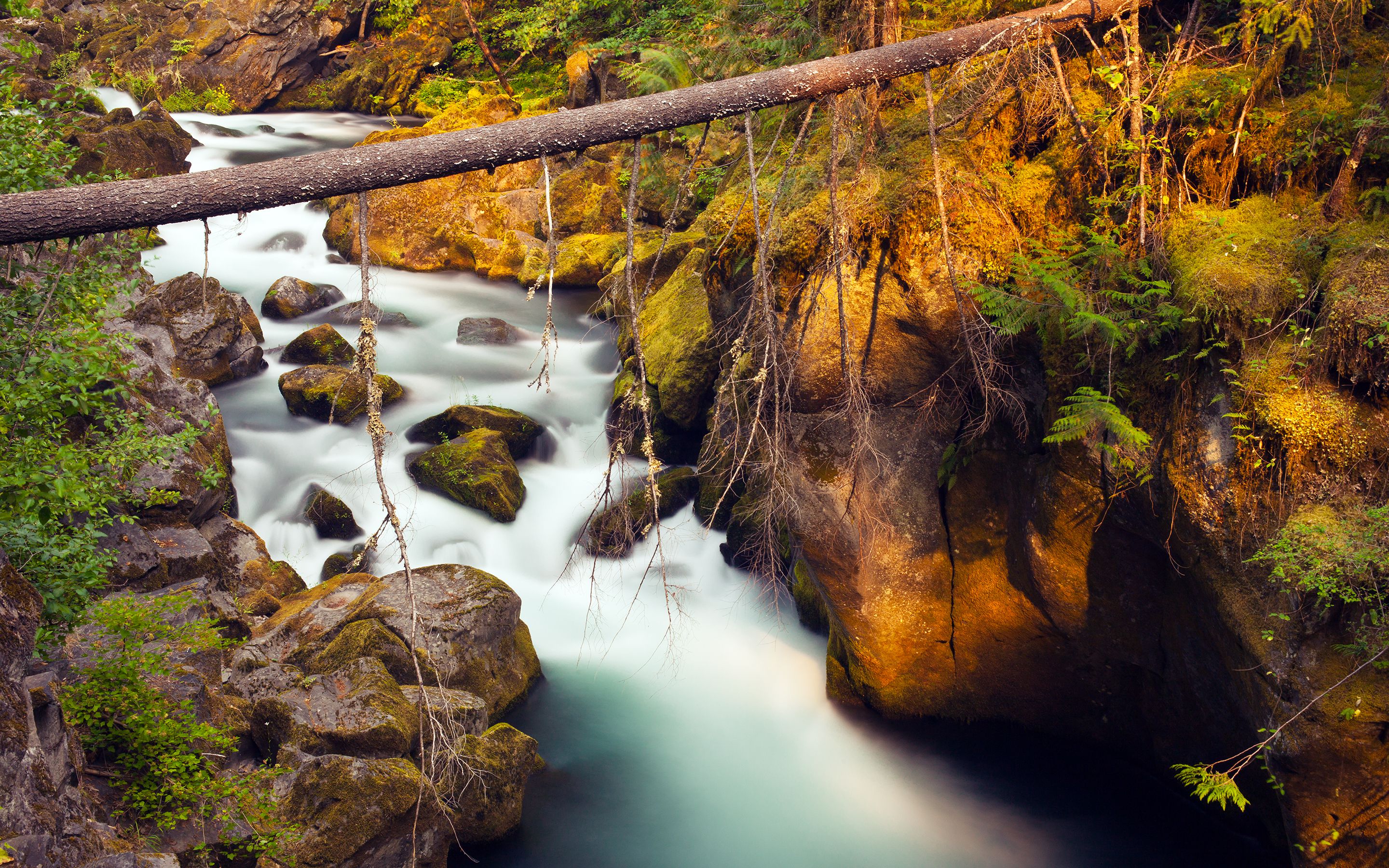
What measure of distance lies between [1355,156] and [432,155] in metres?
6.35

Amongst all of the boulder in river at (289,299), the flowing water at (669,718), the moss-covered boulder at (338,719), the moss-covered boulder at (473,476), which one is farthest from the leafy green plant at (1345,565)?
the boulder in river at (289,299)

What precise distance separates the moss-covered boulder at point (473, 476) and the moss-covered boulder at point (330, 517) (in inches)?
41.3

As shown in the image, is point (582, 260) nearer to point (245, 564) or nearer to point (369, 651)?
point (245, 564)

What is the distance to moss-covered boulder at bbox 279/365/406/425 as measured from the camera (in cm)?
1248

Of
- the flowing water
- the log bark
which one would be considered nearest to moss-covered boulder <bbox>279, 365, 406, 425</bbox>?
the flowing water

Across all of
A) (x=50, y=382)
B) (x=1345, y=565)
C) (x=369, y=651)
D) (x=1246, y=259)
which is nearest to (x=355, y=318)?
(x=369, y=651)

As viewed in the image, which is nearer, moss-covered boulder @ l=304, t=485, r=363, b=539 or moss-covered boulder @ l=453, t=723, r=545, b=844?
moss-covered boulder @ l=453, t=723, r=545, b=844

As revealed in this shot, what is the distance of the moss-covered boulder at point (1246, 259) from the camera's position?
18.9 feet

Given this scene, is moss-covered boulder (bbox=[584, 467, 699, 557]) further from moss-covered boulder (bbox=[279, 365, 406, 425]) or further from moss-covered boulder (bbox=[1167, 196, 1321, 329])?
moss-covered boulder (bbox=[1167, 196, 1321, 329])

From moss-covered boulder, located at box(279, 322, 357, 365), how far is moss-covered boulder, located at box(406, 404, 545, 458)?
2.57m

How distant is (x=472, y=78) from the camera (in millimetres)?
24562

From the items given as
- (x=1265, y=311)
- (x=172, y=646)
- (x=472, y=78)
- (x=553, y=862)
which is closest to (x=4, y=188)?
(x=172, y=646)

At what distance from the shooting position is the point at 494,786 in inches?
291

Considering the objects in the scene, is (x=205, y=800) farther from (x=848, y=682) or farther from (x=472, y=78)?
(x=472, y=78)
